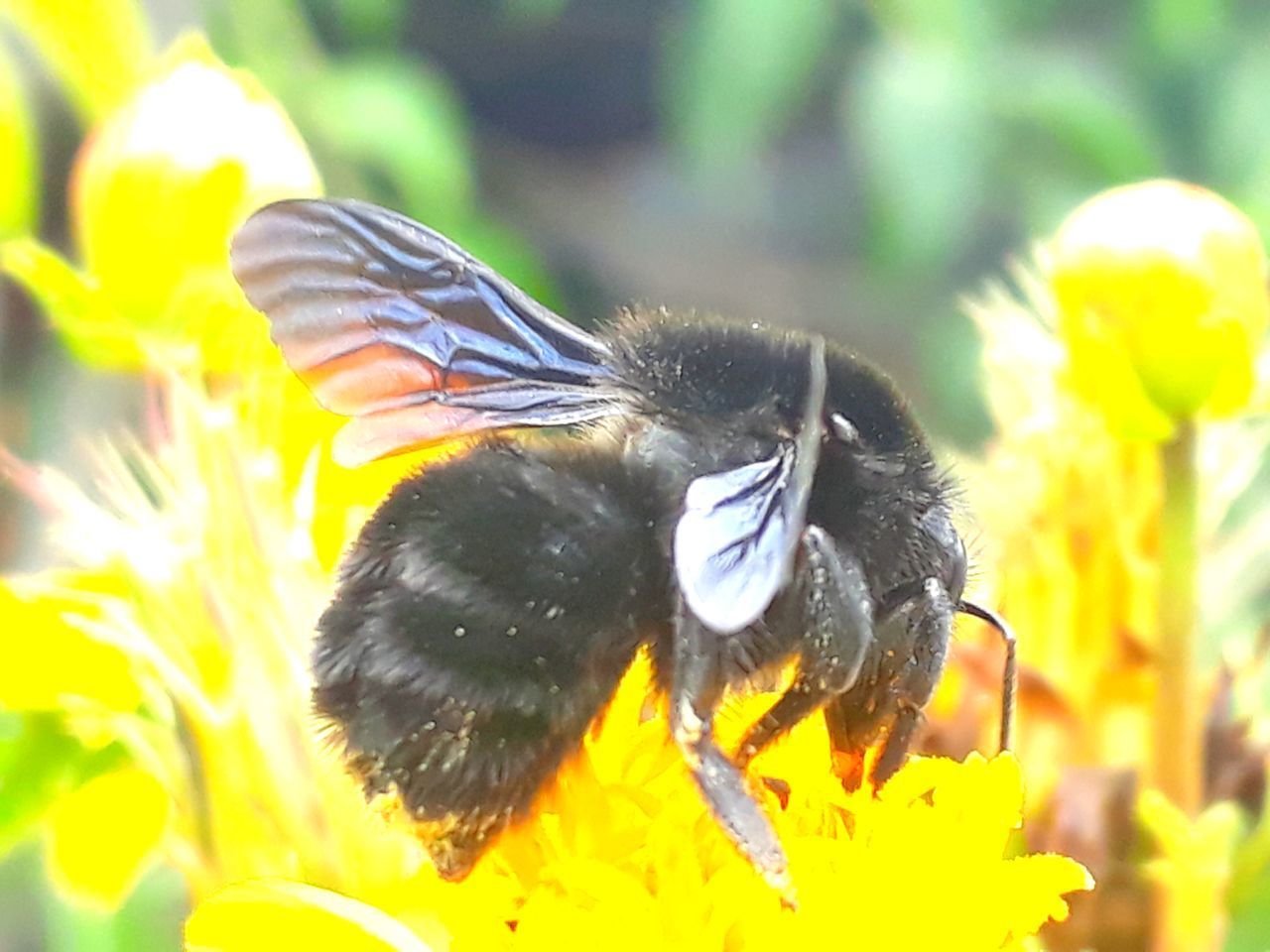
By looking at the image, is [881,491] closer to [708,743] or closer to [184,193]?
[708,743]

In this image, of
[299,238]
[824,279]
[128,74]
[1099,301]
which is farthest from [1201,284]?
[824,279]

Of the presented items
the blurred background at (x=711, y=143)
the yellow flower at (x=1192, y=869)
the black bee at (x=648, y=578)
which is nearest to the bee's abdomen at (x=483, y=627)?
the black bee at (x=648, y=578)

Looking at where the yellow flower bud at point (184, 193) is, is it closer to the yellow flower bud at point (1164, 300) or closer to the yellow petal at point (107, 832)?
the yellow petal at point (107, 832)

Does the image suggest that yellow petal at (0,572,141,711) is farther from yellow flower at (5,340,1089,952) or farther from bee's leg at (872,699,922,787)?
bee's leg at (872,699,922,787)

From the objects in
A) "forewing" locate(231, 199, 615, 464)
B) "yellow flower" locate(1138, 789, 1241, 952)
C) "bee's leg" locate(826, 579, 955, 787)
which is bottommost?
"yellow flower" locate(1138, 789, 1241, 952)

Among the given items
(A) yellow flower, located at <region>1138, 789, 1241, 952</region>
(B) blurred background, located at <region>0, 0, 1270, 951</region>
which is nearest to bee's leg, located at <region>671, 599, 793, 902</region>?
(A) yellow flower, located at <region>1138, 789, 1241, 952</region>

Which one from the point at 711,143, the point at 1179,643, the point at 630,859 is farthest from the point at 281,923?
the point at 711,143

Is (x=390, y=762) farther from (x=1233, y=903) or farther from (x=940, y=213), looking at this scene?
(x=940, y=213)
